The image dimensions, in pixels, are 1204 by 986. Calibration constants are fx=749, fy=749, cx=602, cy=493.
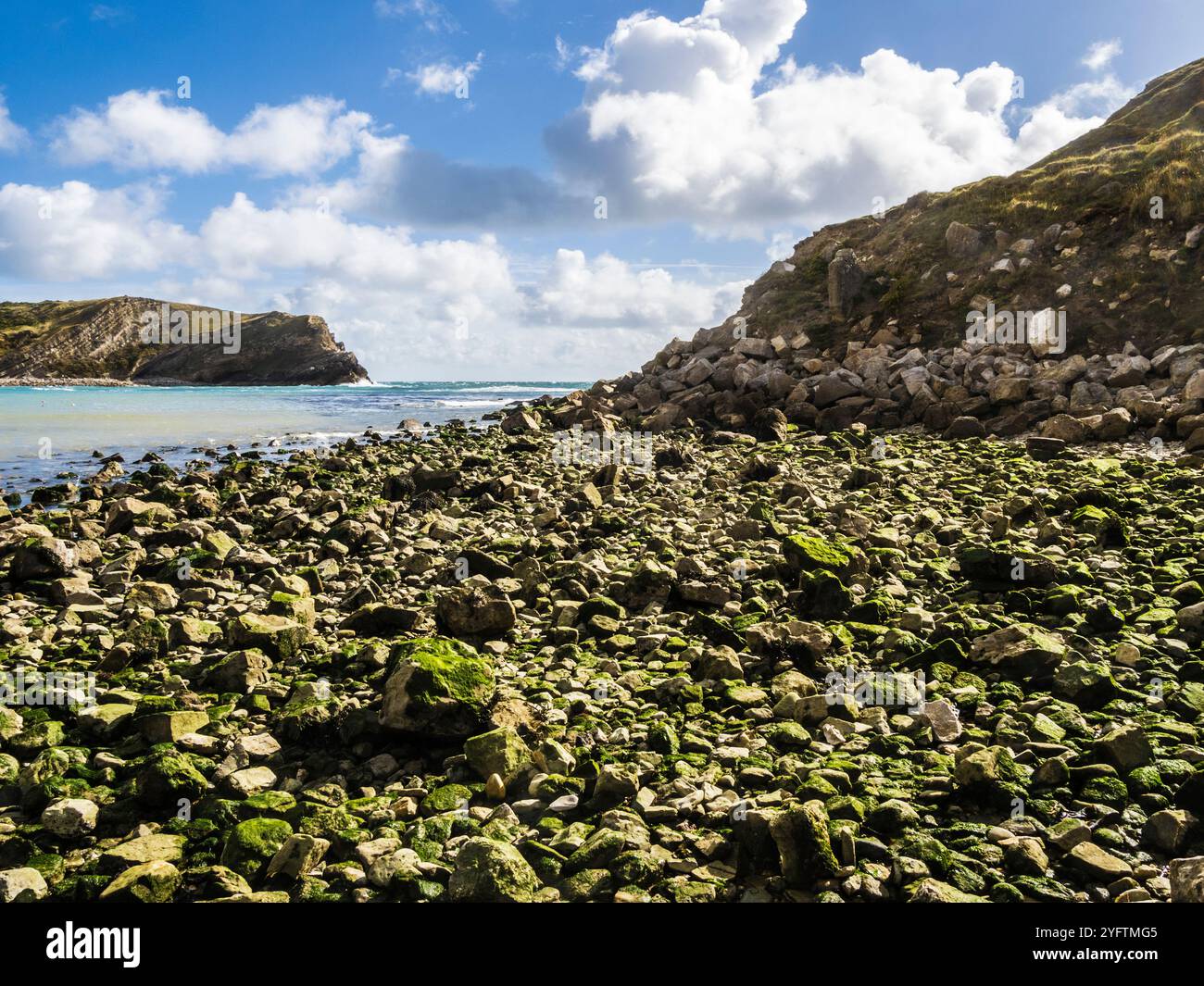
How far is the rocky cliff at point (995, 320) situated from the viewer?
24.5 metres

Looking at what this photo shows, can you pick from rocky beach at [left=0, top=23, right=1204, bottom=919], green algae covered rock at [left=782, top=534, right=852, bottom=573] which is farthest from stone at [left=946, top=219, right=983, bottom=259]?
green algae covered rock at [left=782, top=534, right=852, bottom=573]

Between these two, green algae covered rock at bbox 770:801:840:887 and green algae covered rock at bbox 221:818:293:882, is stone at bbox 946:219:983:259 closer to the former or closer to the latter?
green algae covered rock at bbox 770:801:840:887

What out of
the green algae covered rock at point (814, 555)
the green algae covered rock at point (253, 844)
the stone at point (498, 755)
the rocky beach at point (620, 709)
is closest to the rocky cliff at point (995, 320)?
the rocky beach at point (620, 709)

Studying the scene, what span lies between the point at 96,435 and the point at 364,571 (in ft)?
104

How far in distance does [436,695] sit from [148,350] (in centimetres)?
18123

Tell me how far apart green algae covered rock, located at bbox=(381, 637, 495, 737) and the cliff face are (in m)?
151

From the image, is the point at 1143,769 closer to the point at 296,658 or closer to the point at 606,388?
the point at 296,658

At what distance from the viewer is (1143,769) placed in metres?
5.12

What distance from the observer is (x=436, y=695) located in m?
5.96

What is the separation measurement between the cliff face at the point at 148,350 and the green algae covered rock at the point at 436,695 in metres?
151

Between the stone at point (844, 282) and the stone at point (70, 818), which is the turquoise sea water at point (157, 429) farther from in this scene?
the stone at point (844, 282)

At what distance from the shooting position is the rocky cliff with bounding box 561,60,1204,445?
80.5ft
